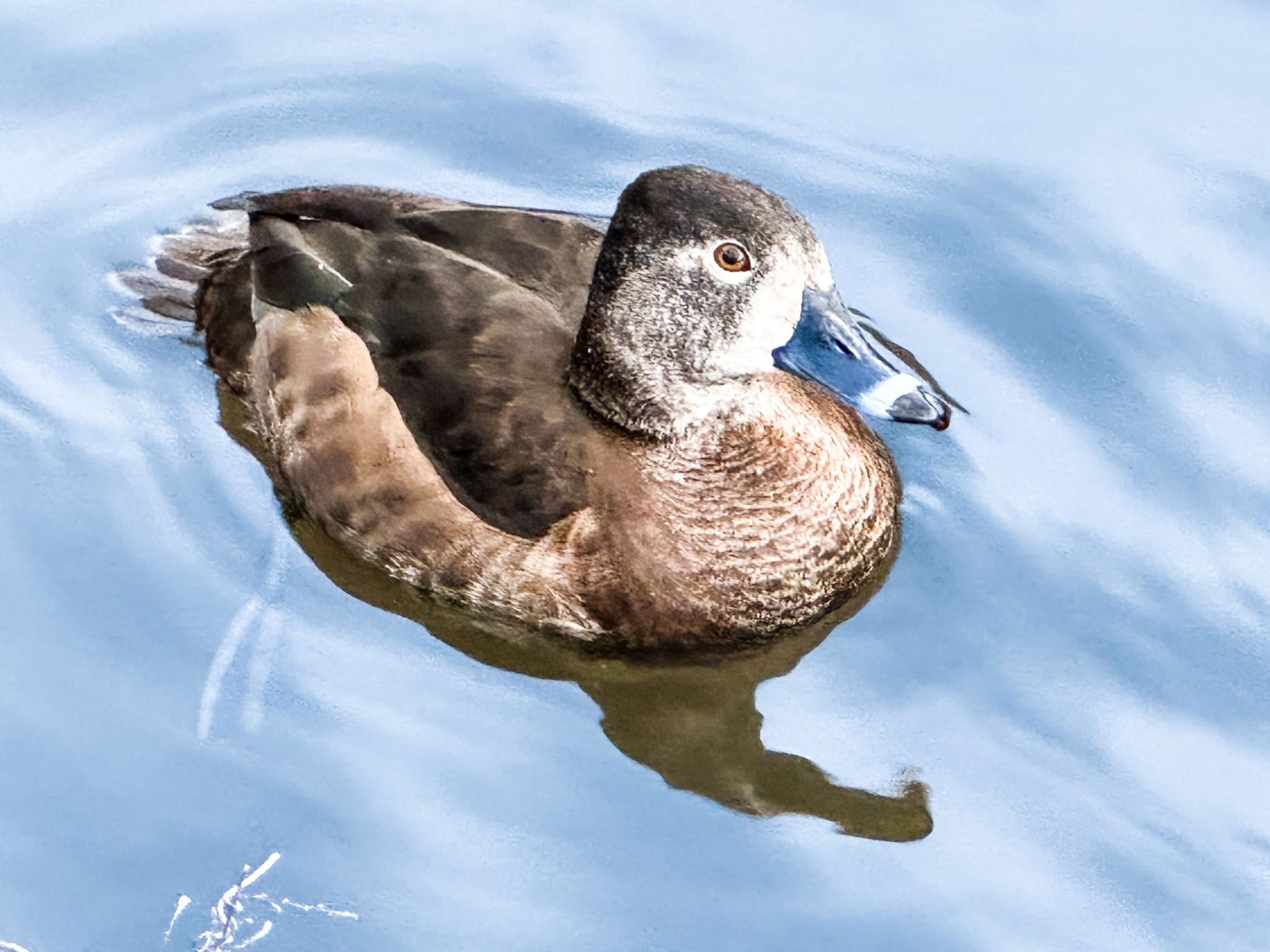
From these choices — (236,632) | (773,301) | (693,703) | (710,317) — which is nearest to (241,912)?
(236,632)

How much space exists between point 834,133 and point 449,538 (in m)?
2.26

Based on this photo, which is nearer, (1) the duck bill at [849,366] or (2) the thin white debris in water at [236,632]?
(1) the duck bill at [849,366]

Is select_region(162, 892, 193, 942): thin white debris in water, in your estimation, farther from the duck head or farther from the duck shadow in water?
the duck head

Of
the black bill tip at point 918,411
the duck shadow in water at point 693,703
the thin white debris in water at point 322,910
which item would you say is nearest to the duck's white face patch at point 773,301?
the black bill tip at point 918,411

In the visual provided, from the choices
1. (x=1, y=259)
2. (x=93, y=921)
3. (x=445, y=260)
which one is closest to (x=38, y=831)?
(x=93, y=921)

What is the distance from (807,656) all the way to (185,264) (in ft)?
6.33

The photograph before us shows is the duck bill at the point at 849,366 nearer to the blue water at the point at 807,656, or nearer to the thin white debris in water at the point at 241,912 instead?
the blue water at the point at 807,656

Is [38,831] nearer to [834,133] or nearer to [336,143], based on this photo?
[336,143]

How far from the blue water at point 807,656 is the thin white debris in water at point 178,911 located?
1cm

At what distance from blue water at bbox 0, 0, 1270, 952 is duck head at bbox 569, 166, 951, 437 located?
653mm

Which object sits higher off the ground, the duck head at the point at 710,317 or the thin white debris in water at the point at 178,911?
the duck head at the point at 710,317

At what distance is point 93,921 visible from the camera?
12.0 ft

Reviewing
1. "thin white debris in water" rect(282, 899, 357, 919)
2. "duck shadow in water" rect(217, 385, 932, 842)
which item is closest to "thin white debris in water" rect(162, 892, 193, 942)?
"thin white debris in water" rect(282, 899, 357, 919)

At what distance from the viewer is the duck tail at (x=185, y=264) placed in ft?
15.5
